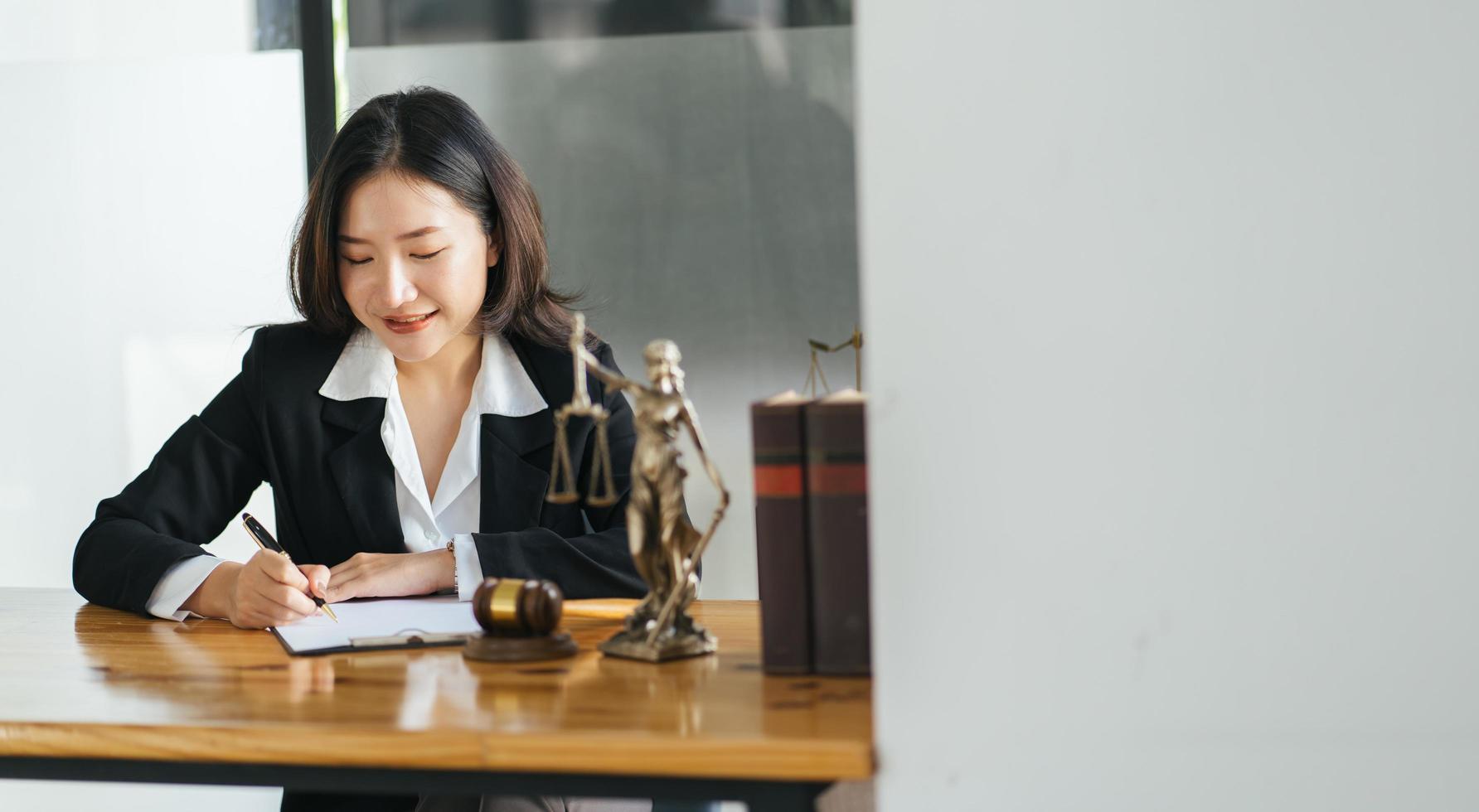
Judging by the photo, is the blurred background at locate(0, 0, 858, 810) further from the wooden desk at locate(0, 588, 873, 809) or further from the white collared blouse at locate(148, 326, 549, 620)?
the wooden desk at locate(0, 588, 873, 809)

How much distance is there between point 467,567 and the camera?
5.38ft

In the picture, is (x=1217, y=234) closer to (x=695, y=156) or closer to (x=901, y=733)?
(x=901, y=733)

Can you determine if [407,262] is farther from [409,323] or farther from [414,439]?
[414,439]

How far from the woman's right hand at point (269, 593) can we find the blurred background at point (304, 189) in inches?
60.2

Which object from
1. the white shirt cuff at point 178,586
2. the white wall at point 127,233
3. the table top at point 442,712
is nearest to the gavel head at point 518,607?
the table top at point 442,712

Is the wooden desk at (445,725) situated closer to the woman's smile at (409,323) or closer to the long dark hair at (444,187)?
the woman's smile at (409,323)

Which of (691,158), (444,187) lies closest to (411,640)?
(444,187)

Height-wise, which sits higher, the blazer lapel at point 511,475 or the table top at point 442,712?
the blazer lapel at point 511,475

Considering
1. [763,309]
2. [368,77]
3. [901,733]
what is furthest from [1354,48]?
[368,77]

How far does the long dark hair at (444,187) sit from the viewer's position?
1.86 metres

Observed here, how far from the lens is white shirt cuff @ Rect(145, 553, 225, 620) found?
63.3 inches

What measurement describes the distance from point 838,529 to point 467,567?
2.01ft

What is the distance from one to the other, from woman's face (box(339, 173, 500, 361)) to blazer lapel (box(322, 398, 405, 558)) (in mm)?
115

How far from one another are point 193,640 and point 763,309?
5.47 feet
